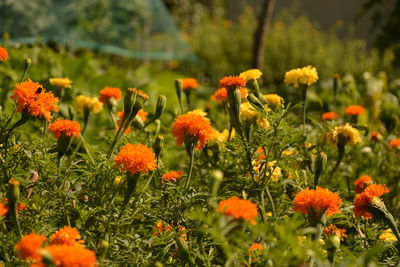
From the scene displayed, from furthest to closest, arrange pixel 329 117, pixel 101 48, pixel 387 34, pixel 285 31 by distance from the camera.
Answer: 1. pixel 285 31
2. pixel 101 48
3. pixel 387 34
4. pixel 329 117

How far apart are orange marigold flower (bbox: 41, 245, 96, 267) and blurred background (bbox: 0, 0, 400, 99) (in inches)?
85.3

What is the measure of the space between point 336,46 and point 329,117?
5762 mm

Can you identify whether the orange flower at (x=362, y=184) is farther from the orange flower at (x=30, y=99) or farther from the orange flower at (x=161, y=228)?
the orange flower at (x=30, y=99)

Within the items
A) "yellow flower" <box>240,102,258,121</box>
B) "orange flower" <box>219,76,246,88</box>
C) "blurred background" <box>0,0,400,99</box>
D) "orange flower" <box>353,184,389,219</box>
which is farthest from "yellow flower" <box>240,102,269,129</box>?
"blurred background" <box>0,0,400,99</box>

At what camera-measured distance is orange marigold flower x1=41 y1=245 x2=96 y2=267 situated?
32.1 inches

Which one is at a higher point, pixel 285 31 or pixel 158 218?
pixel 158 218

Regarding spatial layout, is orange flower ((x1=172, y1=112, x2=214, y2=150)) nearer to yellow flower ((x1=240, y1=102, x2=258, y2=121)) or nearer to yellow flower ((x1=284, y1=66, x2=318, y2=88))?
yellow flower ((x1=240, y1=102, x2=258, y2=121))

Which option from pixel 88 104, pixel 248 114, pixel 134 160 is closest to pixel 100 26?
pixel 88 104

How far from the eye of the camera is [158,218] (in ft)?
4.18

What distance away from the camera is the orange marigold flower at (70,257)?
815mm

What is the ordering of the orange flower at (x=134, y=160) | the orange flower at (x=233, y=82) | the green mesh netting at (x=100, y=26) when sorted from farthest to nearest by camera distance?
the green mesh netting at (x=100, y=26) → the orange flower at (x=233, y=82) → the orange flower at (x=134, y=160)

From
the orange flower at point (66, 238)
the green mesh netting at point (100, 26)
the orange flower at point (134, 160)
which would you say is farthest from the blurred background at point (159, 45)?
the orange flower at point (66, 238)

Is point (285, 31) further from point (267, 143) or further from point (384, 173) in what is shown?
point (267, 143)

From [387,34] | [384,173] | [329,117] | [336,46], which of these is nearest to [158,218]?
[329,117]
